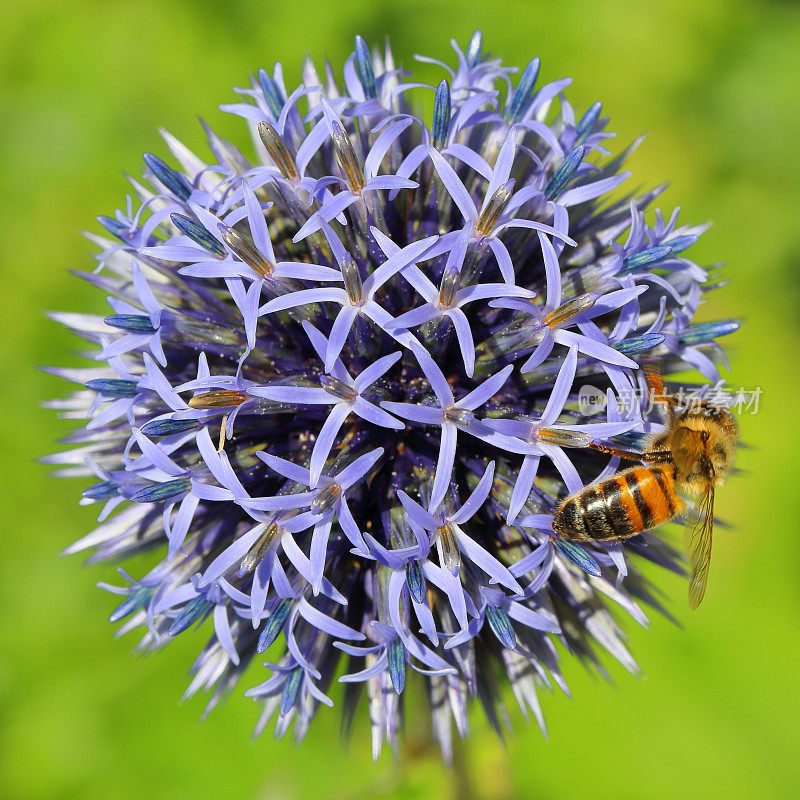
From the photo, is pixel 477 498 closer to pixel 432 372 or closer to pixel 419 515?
pixel 419 515

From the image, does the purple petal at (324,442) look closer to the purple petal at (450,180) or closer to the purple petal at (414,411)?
the purple petal at (414,411)

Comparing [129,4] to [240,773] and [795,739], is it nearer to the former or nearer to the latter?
[240,773]

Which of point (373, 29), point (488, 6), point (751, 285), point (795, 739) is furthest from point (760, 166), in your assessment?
point (795, 739)

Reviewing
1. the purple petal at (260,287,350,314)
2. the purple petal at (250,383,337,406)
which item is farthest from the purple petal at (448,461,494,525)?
the purple petal at (260,287,350,314)

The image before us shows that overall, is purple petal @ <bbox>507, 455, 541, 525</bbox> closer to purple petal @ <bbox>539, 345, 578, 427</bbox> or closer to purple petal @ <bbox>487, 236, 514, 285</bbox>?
purple petal @ <bbox>539, 345, 578, 427</bbox>

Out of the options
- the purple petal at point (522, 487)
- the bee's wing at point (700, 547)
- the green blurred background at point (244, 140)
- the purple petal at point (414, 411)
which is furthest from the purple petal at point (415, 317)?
the green blurred background at point (244, 140)

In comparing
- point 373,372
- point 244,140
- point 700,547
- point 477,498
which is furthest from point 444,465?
point 244,140
